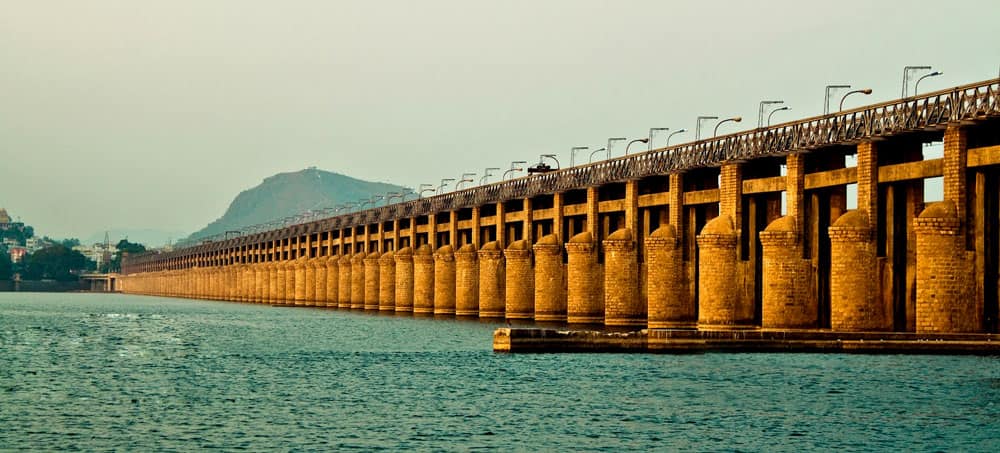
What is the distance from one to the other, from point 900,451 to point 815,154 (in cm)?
4438

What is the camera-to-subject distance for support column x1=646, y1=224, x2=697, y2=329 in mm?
91188

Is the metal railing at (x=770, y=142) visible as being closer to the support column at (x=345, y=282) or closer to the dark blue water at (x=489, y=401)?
the dark blue water at (x=489, y=401)

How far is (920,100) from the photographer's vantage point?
7369 cm

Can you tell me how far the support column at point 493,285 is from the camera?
123m

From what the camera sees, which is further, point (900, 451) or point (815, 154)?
point (815, 154)

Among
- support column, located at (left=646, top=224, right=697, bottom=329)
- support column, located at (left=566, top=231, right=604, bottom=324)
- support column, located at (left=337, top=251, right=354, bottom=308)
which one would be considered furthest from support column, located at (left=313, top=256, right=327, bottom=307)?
support column, located at (left=646, top=224, right=697, bottom=329)

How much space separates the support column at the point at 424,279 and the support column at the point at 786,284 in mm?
66962

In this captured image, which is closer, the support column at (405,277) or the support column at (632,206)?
the support column at (632,206)

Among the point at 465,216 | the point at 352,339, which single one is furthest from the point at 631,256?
the point at 465,216

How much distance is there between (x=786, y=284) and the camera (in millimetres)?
77312

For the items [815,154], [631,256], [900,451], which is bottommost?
[900,451]

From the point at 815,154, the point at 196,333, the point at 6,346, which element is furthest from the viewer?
the point at 196,333

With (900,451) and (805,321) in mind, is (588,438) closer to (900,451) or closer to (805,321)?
(900,451)

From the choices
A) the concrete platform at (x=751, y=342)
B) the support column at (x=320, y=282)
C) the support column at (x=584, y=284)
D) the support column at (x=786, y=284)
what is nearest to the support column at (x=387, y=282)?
the support column at (x=320, y=282)
